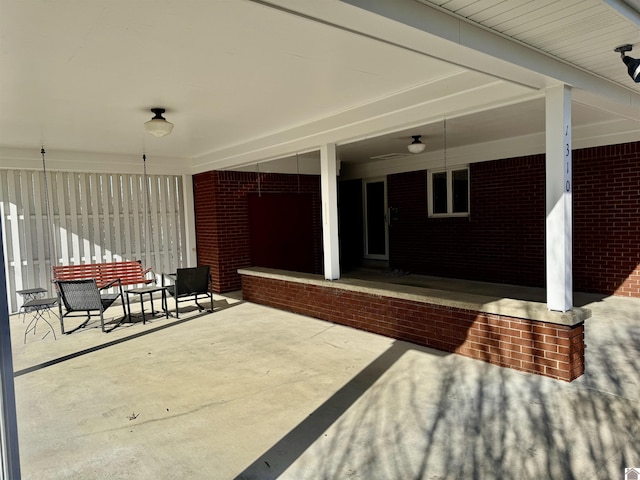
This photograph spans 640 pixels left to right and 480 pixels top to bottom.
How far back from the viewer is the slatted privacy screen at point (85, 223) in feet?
Result: 24.4

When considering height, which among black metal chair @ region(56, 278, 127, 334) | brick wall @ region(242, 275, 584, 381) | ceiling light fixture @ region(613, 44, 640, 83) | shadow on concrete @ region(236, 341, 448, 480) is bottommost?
shadow on concrete @ region(236, 341, 448, 480)

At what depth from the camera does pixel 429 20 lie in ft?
7.93

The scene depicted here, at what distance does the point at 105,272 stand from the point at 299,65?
5.84 metres

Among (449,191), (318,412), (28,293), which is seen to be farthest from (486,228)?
(28,293)

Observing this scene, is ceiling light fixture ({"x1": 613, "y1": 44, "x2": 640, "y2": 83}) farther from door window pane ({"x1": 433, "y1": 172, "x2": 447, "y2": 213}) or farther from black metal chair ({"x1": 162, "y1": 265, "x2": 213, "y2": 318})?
door window pane ({"x1": 433, "y1": 172, "x2": 447, "y2": 213})

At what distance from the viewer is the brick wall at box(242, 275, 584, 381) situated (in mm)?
3766

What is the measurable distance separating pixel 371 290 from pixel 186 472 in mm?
3256

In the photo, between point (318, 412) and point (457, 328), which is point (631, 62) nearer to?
point (457, 328)

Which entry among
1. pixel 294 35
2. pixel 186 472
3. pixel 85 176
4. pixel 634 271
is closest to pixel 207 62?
pixel 294 35

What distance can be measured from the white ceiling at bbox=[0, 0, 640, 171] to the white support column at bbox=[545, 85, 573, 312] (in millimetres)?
210

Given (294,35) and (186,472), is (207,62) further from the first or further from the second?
(186,472)

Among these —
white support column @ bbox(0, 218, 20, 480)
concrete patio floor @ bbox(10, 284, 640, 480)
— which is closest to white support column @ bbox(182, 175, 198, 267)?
concrete patio floor @ bbox(10, 284, 640, 480)

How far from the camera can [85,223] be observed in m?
8.10

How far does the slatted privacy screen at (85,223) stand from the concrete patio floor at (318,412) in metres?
2.91
